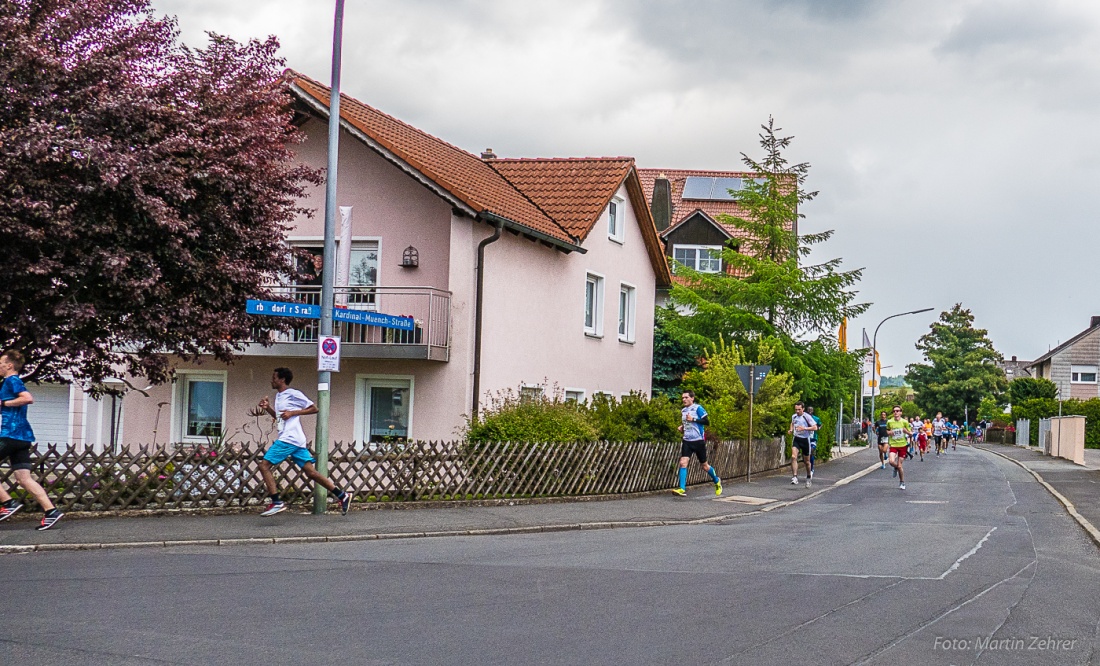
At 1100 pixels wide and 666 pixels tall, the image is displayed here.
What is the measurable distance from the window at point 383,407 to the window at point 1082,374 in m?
76.2

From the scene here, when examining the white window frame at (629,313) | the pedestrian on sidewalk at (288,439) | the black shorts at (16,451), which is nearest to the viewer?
the black shorts at (16,451)

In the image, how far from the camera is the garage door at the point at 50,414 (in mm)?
24297

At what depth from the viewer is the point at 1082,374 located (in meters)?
84.9

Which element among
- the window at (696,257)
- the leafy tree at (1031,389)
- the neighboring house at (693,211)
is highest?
the neighboring house at (693,211)

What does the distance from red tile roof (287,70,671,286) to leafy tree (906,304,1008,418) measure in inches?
2918

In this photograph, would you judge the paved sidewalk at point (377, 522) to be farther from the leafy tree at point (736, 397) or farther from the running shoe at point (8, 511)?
the leafy tree at point (736, 397)

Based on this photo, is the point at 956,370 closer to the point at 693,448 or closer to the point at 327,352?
the point at 693,448

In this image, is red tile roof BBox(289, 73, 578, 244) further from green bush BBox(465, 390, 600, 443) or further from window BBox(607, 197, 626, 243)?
green bush BBox(465, 390, 600, 443)

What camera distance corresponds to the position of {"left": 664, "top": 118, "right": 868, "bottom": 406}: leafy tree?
3438cm

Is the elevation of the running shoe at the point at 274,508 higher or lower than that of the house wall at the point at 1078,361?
lower

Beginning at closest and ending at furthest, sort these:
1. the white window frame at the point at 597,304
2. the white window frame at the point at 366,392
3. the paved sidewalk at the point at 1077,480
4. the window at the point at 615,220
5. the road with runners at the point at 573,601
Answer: the road with runners at the point at 573,601
the paved sidewalk at the point at 1077,480
the white window frame at the point at 366,392
the white window frame at the point at 597,304
the window at the point at 615,220

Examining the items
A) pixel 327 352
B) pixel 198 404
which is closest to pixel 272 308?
pixel 327 352

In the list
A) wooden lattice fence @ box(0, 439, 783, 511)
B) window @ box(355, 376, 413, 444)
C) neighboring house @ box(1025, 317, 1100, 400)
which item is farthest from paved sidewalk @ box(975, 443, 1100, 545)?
neighboring house @ box(1025, 317, 1100, 400)

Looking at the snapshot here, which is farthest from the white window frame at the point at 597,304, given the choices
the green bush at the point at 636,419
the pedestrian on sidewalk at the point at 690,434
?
the pedestrian on sidewalk at the point at 690,434
